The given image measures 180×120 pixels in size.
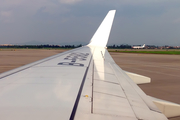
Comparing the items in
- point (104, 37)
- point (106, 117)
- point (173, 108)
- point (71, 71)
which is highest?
point (104, 37)

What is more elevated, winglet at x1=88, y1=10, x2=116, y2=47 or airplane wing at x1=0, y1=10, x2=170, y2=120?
winglet at x1=88, y1=10, x2=116, y2=47

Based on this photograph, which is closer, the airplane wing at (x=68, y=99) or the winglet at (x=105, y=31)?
the airplane wing at (x=68, y=99)

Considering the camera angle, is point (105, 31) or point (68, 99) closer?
point (68, 99)

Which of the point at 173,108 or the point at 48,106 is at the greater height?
the point at 48,106

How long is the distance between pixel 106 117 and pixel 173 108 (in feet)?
4.98

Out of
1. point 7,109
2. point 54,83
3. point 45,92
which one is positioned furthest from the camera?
point 54,83

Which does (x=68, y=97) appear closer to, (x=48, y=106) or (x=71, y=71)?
(x=48, y=106)

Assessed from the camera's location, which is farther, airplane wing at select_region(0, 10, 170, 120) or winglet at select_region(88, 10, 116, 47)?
winglet at select_region(88, 10, 116, 47)

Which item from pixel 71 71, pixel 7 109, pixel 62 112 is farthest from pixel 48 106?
pixel 71 71

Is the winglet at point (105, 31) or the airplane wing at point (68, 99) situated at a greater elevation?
the winglet at point (105, 31)

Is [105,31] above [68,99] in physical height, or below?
above

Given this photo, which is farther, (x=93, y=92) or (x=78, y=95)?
(x=93, y=92)

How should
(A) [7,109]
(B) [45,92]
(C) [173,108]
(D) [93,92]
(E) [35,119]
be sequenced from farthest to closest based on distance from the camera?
(C) [173,108] → (D) [93,92] → (B) [45,92] → (A) [7,109] → (E) [35,119]

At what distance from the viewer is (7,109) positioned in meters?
1.47
